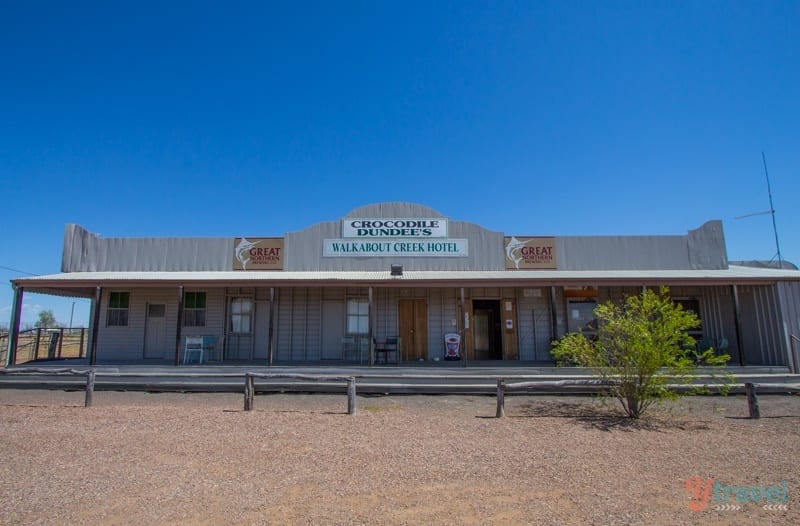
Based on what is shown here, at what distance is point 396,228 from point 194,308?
6846 millimetres

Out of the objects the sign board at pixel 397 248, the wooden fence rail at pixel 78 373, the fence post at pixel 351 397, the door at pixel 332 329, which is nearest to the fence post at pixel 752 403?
the fence post at pixel 351 397

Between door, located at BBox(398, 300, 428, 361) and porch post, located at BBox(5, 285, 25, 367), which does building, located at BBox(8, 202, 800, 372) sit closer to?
door, located at BBox(398, 300, 428, 361)

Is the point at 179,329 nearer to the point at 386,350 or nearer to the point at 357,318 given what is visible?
the point at 357,318

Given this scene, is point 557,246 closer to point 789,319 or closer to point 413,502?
point 789,319

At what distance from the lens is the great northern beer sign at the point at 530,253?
46.5 ft

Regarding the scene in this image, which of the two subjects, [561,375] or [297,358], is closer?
[561,375]

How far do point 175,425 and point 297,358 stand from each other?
6790 millimetres

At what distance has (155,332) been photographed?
14.2 m

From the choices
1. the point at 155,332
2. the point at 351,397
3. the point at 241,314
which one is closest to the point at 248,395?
the point at 351,397

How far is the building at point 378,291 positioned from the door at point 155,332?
32mm

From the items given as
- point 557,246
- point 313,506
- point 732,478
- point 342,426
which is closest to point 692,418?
point 732,478

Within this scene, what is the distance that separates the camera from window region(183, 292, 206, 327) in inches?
556

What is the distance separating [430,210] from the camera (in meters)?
14.5

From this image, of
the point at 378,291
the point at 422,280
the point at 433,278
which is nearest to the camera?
the point at 422,280
